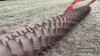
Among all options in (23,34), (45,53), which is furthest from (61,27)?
(23,34)

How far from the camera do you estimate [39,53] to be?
94 centimetres

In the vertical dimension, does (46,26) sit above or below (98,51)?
above

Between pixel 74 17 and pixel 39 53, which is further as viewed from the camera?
pixel 74 17

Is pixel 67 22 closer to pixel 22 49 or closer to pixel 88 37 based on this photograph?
pixel 88 37

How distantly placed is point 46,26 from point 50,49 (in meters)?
0.14

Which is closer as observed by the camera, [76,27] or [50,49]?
[50,49]

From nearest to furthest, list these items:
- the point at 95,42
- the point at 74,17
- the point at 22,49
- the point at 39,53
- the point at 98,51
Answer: the point at 22,49 < the point at 39,53 < the point at 98,51 < the point at 95,42 < the point at 74,17

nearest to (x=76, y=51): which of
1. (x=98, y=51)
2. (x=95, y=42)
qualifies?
(x=98, y=51)

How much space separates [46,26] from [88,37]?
0.37 metres

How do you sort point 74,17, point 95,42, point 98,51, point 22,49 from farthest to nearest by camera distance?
point 74,17, point 95,42, point 98,51, point 22,49

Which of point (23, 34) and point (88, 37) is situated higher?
point (23, 34)

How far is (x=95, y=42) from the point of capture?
1.23 meters

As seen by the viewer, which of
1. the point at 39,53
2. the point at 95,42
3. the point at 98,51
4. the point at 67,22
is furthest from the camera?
the point at 67,22

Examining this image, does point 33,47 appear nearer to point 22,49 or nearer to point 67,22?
point 22,49
